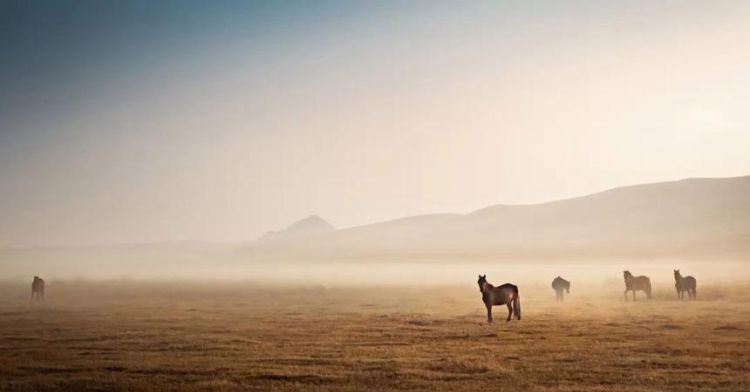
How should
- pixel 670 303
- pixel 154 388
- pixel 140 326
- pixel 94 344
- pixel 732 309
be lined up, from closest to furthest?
pixel 154 388 → pixel 94 344 → pixel 140 326 → pixel 732 309 → pixel 670 303

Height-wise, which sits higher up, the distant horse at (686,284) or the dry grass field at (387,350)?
the distant horse at (686,284)

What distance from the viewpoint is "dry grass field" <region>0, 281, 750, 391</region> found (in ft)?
60.5

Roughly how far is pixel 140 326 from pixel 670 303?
33996 millimetres

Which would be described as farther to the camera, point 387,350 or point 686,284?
point 686,284

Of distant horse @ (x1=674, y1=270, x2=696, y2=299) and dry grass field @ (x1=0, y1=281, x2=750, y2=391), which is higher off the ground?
distant horse @ (x1=674, y1=270, x2=696, y2=299)

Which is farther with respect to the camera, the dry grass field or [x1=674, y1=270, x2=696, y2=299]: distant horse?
[x1=674, y1=270, x2=696, y2=299]: distant horse

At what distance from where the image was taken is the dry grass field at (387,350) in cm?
1844

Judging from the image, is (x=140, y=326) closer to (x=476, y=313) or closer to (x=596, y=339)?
(x=476, y=313)

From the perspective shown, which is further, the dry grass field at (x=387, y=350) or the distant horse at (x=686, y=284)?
the distant horse at (x=686, y=284)

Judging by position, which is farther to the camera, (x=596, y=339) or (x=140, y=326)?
(x=140, y=326)

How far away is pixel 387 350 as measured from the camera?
23797 millimetres

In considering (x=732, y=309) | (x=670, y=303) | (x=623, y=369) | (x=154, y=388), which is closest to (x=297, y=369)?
(x=154, y=388)

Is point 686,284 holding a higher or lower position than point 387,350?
higher

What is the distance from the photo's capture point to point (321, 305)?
49.3 meters
